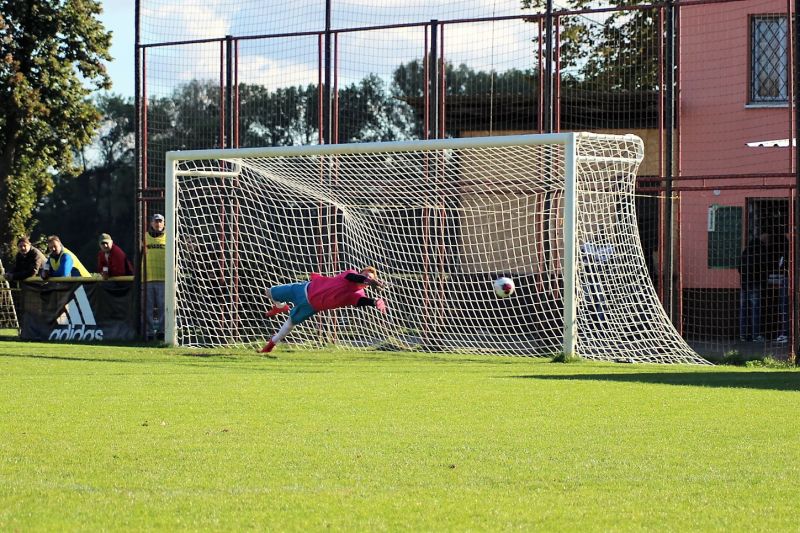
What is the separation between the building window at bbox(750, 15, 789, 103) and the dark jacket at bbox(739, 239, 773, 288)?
15.1 ft

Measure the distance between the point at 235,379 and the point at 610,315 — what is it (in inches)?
236

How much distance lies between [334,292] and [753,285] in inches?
264

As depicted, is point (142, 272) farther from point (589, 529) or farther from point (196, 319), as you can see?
point (589, 529)

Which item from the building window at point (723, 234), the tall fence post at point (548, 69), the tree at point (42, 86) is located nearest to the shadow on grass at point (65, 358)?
the tall fence post at point (548, 69)

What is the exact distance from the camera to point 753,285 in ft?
61.5

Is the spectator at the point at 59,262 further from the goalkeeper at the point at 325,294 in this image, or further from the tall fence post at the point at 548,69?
the tall fence post at the point at 548,69

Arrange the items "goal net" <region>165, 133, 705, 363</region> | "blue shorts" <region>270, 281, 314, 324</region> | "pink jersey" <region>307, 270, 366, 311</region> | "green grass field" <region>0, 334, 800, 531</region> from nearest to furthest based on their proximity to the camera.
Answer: "green grass field" <region>0, 334, 800, 531</region>
"pink jersey" <region>307, 270, 366, 311</region>
"blue shorts" <region>270, 281, 314, 324</region>
"goal net" <region>165, 133, 705, 363</region>

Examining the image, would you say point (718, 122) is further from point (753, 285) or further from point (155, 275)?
point (155, 275)

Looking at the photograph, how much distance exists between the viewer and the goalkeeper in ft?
52.5

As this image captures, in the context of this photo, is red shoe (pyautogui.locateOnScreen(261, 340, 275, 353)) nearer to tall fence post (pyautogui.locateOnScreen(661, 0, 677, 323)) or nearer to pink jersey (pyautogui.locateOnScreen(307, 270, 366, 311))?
pink jersey (pyautogui.locateOnScreen(307, 270, 366, 311))

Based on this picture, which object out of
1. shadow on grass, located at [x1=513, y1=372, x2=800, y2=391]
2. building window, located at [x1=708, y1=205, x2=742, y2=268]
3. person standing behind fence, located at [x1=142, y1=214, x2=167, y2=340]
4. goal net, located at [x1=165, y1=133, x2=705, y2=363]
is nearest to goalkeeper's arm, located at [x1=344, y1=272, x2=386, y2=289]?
goal net, located at [x1=165, y1=133, x2=705, y2=363]

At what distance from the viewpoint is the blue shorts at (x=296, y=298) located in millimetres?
16625

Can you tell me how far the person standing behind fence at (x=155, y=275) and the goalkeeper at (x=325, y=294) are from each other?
4.01m

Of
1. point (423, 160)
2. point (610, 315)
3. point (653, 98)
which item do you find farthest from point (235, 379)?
point (653, 98)
